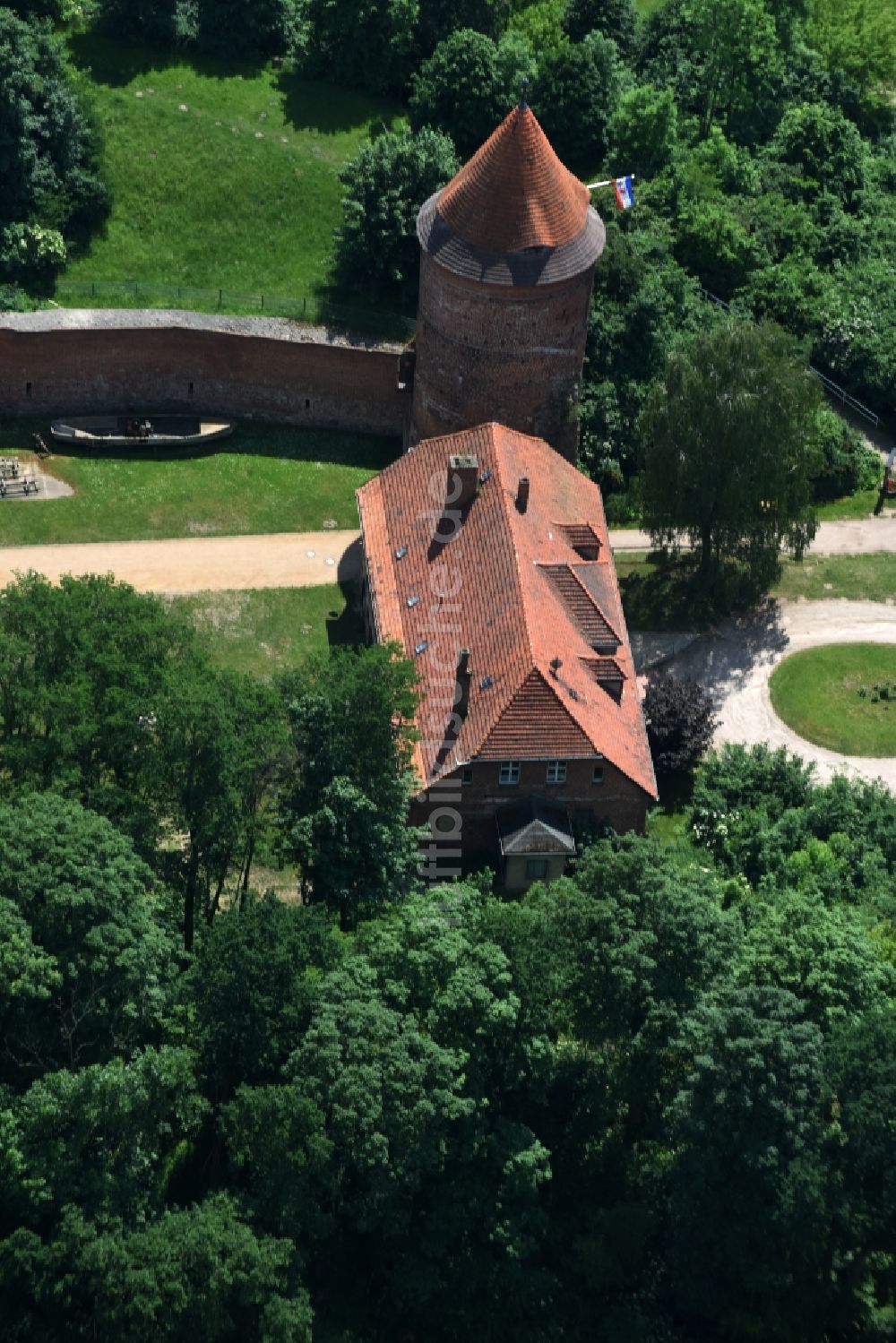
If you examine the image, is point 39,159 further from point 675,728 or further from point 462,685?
point 675,728

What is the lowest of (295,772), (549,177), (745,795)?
(745,795)

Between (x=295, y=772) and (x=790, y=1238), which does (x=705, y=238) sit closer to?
(x=295, y=772)

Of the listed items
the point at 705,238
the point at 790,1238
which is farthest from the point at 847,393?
the point at 790,1238

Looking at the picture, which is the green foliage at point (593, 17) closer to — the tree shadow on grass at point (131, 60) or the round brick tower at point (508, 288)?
the tree shadow on grass at point (131, 60)

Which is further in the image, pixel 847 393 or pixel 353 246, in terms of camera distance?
pixel 847 393

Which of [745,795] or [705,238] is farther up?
[705,238]

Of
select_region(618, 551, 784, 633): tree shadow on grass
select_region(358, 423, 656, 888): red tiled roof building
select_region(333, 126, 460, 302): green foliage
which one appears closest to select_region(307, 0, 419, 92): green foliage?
select_region(333, 126, 460, 302): green foliage
